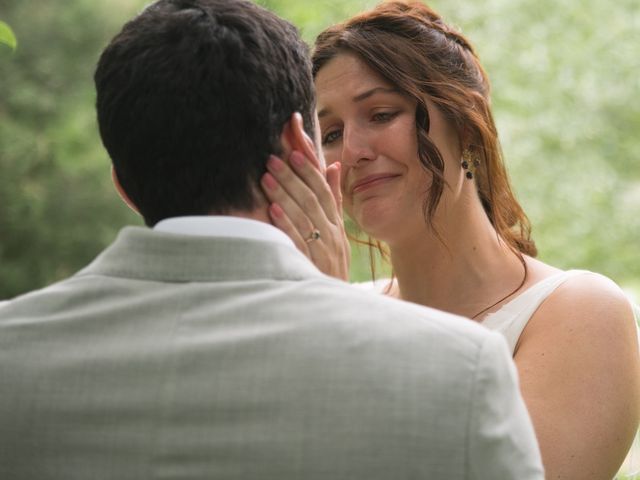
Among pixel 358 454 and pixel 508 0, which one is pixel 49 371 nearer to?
pixel 358 454

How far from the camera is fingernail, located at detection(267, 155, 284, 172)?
5.82 feet

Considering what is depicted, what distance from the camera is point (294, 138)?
6.03 ft

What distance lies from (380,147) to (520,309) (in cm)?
71

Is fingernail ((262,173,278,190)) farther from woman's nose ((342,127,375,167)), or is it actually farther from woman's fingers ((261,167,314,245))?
woman's nose ((342,127,375,167))

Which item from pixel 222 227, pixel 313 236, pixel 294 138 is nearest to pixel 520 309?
pixel 313 236

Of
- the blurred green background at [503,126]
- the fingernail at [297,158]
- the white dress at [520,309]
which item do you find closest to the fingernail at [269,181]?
the fingernail at [297,158]

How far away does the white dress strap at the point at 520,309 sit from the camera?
306cm

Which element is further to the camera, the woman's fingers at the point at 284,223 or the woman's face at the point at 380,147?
the woman's face at the point at 380,147

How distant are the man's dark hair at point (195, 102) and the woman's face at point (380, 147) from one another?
58.1 inches

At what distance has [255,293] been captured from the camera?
161cm

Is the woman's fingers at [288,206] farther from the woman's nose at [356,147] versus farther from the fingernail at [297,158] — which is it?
the woman's nose at [356,147]

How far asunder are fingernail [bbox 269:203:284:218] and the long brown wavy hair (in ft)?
4.88

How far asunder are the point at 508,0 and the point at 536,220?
2.24m

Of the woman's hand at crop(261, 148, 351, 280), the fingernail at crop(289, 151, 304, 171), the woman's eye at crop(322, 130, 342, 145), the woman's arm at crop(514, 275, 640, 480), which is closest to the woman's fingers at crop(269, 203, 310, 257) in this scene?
the woman's hand at crop(261, 148, 351, 280)
